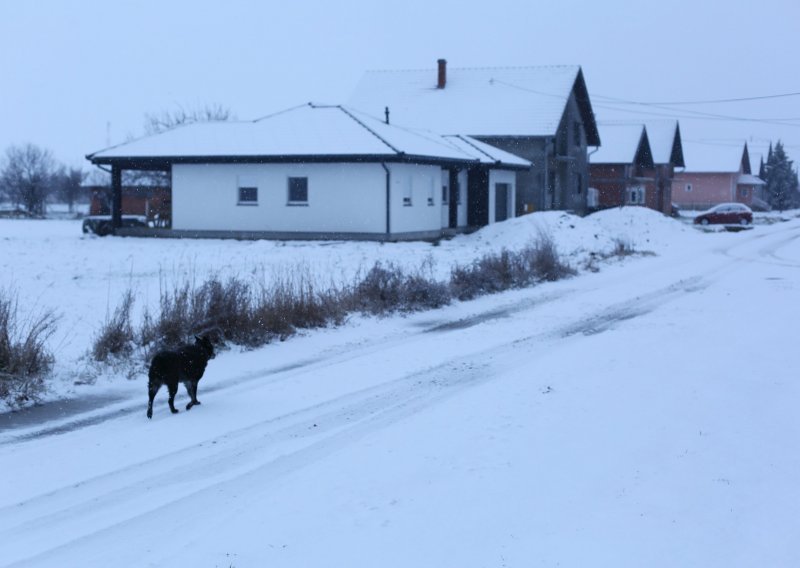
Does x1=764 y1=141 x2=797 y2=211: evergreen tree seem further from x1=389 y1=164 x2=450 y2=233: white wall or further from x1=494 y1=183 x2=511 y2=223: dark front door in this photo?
x1=389 y1=164 x2=450 y2=233: white wall

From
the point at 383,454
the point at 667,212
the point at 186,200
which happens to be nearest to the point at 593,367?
the point at 383,454

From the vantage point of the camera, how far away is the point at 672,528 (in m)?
6.02

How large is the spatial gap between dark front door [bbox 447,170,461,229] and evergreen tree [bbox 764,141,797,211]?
7578 cm

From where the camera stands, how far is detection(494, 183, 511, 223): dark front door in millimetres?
40959

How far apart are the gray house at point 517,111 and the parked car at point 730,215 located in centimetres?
1019

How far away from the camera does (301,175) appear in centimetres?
3259

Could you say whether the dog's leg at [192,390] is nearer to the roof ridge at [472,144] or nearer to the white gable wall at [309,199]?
the white gable wall at [309,199]

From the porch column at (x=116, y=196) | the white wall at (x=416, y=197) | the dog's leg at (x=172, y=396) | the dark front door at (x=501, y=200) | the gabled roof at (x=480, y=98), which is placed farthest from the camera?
the gabled roof at (x=480, y=98)

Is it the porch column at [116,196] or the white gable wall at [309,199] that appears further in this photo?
the porch column at [116,196]

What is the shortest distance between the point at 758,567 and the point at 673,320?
9.42m

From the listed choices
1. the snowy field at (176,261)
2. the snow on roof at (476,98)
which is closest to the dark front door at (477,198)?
the snowy field at (176,261)

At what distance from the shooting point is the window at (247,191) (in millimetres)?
33156

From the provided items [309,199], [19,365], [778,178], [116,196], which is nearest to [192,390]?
[19,365]

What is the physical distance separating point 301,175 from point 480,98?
57.7ft
